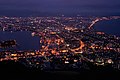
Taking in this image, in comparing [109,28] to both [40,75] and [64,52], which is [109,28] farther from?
[40,75]

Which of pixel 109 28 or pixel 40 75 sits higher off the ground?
pixel 109 28

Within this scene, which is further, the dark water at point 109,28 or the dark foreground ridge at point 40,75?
the dark water at point 109,28

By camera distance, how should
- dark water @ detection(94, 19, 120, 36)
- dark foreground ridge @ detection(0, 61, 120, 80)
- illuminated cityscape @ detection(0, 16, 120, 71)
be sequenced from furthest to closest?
dark water @ detection(94, 19, 120, 36), illuminated cityscape @ detection(0, 16, 120, 71), dark foreground ridge @ detection(0, 61, 120, 80)

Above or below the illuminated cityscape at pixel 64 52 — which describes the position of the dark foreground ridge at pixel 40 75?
above

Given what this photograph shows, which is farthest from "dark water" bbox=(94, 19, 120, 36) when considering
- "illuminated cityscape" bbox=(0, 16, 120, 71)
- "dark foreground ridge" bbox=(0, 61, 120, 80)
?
"dark foreground ridge" bbox=(0, 61, 120, 80)

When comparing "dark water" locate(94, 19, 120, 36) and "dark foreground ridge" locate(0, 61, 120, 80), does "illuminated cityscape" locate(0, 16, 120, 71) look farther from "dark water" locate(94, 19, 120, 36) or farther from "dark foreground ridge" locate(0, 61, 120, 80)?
"dark water" locate(94, 19, 120, 36)

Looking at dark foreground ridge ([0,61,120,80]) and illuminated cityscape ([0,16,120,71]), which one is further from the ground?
dark foreground ridge ([0,61,120,80])

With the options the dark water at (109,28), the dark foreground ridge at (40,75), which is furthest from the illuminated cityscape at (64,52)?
the dark water at (109,28)

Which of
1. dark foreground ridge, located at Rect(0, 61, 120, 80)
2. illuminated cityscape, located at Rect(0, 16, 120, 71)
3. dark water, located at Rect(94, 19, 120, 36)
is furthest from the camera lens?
dark water, located at Rect(94, 19, 120, 36)

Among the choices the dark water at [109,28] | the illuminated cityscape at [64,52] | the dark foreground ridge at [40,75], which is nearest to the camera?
the dark foreground ridge at [40,75]

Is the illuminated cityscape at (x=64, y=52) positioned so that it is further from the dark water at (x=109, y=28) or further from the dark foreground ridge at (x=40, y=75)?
the dark water at (x=109, y=28)

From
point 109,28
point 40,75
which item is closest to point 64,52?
point 40,75
